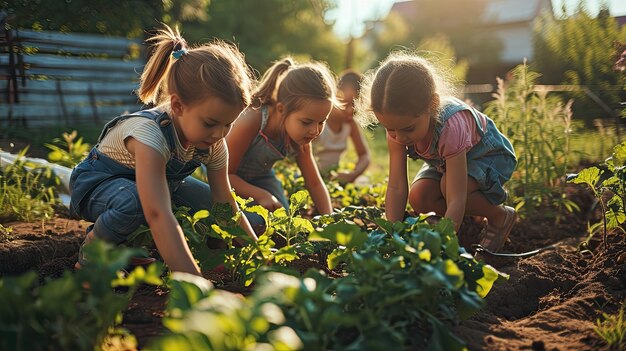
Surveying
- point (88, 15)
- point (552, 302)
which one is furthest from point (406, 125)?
A: point (88, 15)

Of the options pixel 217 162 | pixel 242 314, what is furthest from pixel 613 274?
pixel 242 314

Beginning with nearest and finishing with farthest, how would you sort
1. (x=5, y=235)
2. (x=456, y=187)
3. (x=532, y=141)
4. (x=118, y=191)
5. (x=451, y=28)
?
(x=118, y=191)
(x=456, y=187)
(x=5, y=235)
(x=532, y=141)
(x=451, y=28)

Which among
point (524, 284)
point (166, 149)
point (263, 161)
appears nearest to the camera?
point (166, 149)

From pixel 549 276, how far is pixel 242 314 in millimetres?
1934

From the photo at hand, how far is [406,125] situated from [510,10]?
23.6 metres

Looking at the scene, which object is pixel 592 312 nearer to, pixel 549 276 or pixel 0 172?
pixel 549 276

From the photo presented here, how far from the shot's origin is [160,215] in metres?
2.06

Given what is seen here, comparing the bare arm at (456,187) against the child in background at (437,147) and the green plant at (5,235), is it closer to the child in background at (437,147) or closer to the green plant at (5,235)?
the child in background at (437,147)

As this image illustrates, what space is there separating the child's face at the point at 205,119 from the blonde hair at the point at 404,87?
683 millimetres

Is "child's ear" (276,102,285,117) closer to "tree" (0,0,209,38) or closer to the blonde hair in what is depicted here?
the blonde hair

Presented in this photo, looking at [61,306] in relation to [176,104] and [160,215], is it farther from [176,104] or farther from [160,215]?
[176,104]

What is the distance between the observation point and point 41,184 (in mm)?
3590

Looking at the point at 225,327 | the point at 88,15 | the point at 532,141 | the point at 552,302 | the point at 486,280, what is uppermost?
the point at 88,15

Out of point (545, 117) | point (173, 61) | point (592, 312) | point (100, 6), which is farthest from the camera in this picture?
point (100, 6)
